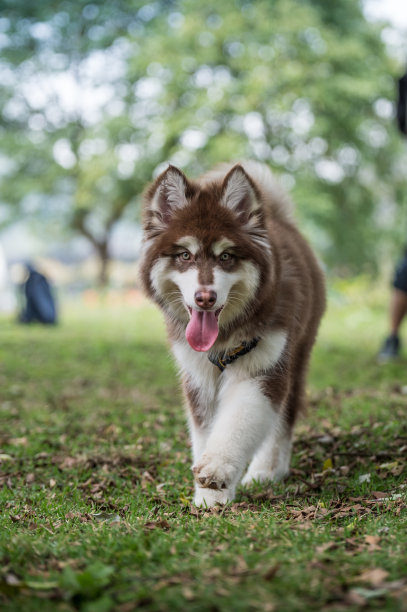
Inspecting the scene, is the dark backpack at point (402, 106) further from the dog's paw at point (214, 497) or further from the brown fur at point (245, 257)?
the dog's paw at point (214, 497)

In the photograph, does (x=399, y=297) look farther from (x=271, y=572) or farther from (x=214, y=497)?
(x=271, y=572)

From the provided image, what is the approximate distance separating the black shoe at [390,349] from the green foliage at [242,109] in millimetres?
9295

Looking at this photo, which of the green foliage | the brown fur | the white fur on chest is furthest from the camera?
the green foliage

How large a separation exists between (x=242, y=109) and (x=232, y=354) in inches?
607

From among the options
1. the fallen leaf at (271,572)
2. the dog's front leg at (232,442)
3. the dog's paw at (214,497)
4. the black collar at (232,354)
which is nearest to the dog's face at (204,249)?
the black collar at (232,354)

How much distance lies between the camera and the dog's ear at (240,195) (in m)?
3.69

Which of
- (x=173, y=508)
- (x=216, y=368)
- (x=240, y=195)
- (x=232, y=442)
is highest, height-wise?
(x=240, y=195)

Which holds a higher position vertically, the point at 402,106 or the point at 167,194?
the point at 402,106

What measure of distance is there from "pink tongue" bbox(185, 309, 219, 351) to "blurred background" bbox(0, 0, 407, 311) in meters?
12.6

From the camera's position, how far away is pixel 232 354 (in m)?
3.79

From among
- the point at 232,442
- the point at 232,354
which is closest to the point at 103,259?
the point at 232,354

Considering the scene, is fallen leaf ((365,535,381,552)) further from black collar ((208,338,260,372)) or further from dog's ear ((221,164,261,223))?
dog's ear ((221,164,261,223))

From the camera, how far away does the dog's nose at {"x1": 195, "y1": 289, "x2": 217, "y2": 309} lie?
3406mm

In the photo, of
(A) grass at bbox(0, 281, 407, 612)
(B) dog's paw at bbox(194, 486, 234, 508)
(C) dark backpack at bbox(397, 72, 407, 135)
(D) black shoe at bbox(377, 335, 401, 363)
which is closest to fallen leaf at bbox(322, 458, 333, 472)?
(A) grass at bbox(0, 281, 407, 612)
